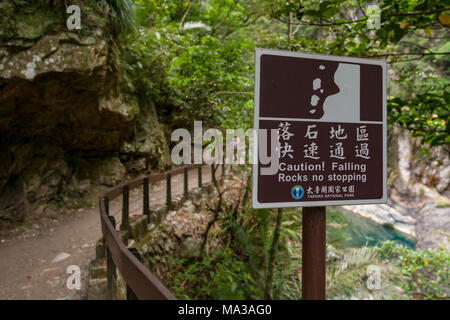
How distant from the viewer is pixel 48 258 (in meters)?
4.29

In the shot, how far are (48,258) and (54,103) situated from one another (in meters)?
3.27

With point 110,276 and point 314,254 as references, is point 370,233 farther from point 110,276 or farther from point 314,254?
point 314,254

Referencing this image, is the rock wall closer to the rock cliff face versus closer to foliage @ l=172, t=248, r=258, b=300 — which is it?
foliage @ l=172, t=248, r=258, b=300

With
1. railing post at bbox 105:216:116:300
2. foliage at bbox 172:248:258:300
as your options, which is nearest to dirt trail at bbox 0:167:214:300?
railing post at bbox 105:216:116:300

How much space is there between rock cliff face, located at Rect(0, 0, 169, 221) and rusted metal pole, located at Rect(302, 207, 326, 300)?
17.5 ft

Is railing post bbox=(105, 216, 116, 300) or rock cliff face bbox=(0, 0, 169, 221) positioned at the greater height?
rock cliff face bbox=(0, 0, 169, 221)

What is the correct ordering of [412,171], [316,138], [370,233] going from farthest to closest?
[412,171] < [370,233] < [316,138]

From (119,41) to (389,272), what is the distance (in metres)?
8.66

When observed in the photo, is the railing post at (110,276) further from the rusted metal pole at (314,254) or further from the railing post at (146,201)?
the railing post at (146,201)

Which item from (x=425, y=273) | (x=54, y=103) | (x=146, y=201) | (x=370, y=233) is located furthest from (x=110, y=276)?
(x=370, y=233)

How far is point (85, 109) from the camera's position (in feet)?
21.5

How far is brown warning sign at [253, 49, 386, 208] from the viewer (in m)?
1.37

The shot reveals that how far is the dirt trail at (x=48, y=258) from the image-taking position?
335 centimetres

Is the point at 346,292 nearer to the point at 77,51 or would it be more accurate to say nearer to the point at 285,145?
the point at 285,145
